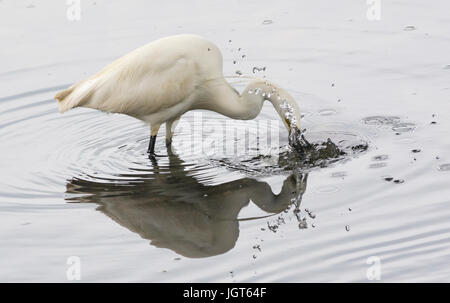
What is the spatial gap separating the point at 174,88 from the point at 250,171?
1.11m

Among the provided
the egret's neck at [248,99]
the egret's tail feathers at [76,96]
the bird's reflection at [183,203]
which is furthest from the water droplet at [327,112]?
the egret's tail feathers at [76,96]

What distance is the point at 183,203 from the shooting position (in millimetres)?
8125

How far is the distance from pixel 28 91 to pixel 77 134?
4.94 ft

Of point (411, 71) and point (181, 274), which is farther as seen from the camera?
point (411, 71)

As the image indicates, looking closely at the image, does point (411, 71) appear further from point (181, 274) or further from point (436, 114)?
point (181, 274)

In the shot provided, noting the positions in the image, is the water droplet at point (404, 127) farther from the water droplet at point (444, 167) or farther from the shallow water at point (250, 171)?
the water droplet at point (444, 167)

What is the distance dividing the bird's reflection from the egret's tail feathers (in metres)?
0.82

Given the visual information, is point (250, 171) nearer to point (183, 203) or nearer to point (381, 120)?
point (183, 203)

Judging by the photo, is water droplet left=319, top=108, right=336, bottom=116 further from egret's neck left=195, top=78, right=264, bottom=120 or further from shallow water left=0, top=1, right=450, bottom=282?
egret's neck left=195, top=78, right=264, bottom=120

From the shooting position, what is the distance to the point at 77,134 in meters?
10.1

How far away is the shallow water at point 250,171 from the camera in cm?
703

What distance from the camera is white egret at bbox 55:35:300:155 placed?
29.2 feet
